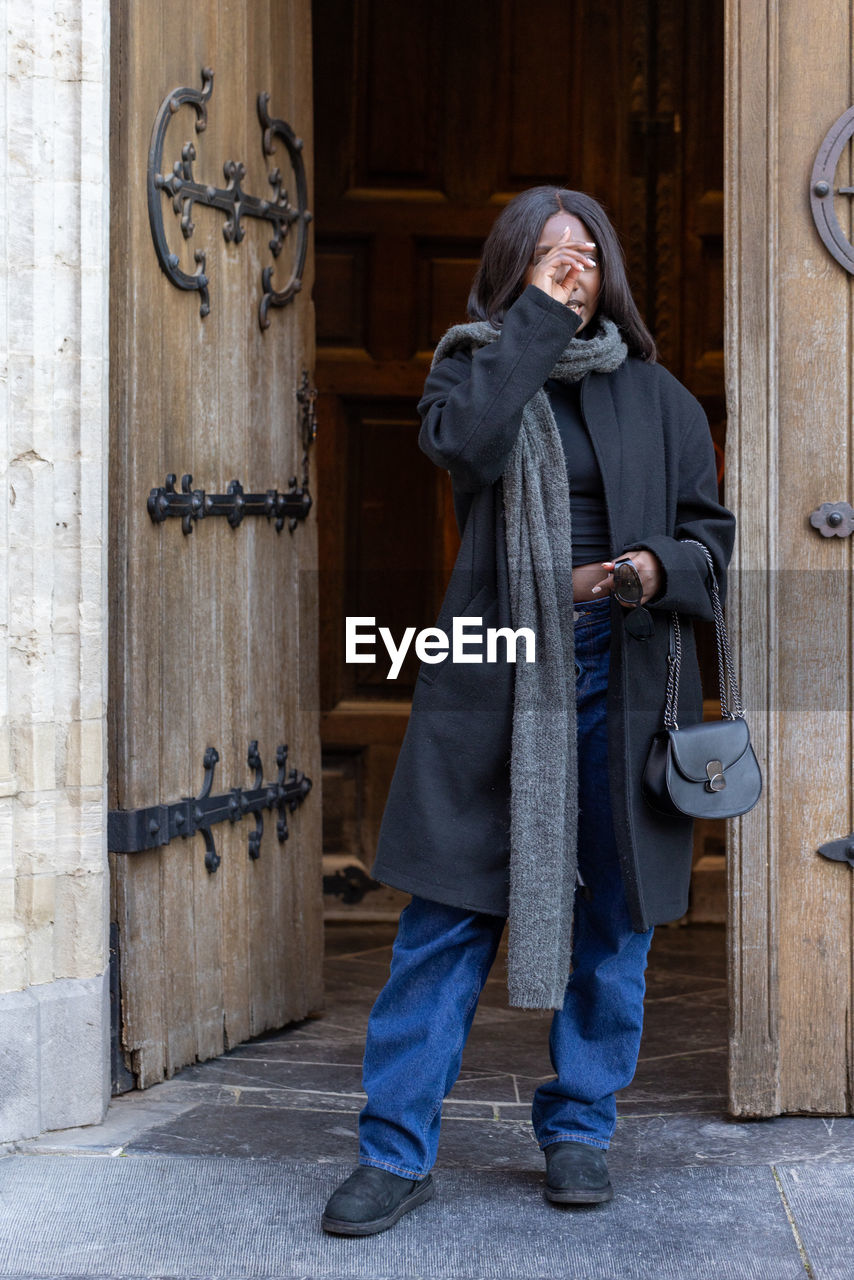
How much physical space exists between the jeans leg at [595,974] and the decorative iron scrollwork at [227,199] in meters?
1.35

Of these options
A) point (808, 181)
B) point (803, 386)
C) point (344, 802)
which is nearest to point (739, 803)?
point (803, 386)

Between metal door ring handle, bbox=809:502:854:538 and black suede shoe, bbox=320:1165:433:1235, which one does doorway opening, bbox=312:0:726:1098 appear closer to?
metal door ring handle, bbox=809:502:854:538

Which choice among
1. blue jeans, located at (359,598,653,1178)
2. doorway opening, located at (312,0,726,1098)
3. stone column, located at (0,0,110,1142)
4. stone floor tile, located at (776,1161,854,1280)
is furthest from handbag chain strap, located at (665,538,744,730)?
doorway opening, located at (312,0,726,1098)

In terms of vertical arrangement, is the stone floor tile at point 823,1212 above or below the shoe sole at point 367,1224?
below

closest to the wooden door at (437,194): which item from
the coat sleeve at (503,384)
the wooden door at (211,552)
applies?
the wooden door at (211,552)

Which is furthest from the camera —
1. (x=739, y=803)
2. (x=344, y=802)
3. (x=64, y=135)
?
(x=344, y=802)

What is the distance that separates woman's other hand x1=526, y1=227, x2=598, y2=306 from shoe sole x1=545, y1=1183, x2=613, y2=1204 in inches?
60.6

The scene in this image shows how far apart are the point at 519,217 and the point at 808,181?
0.76 meters

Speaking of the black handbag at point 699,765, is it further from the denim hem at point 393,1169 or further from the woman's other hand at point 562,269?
the denim hem at point 393,1169

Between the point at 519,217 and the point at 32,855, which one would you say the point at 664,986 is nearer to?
the point at 32,855

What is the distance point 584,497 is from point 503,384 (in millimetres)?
309

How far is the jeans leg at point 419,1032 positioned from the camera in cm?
260

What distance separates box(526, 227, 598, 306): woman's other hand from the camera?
2525mm

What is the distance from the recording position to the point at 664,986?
4.34 m
